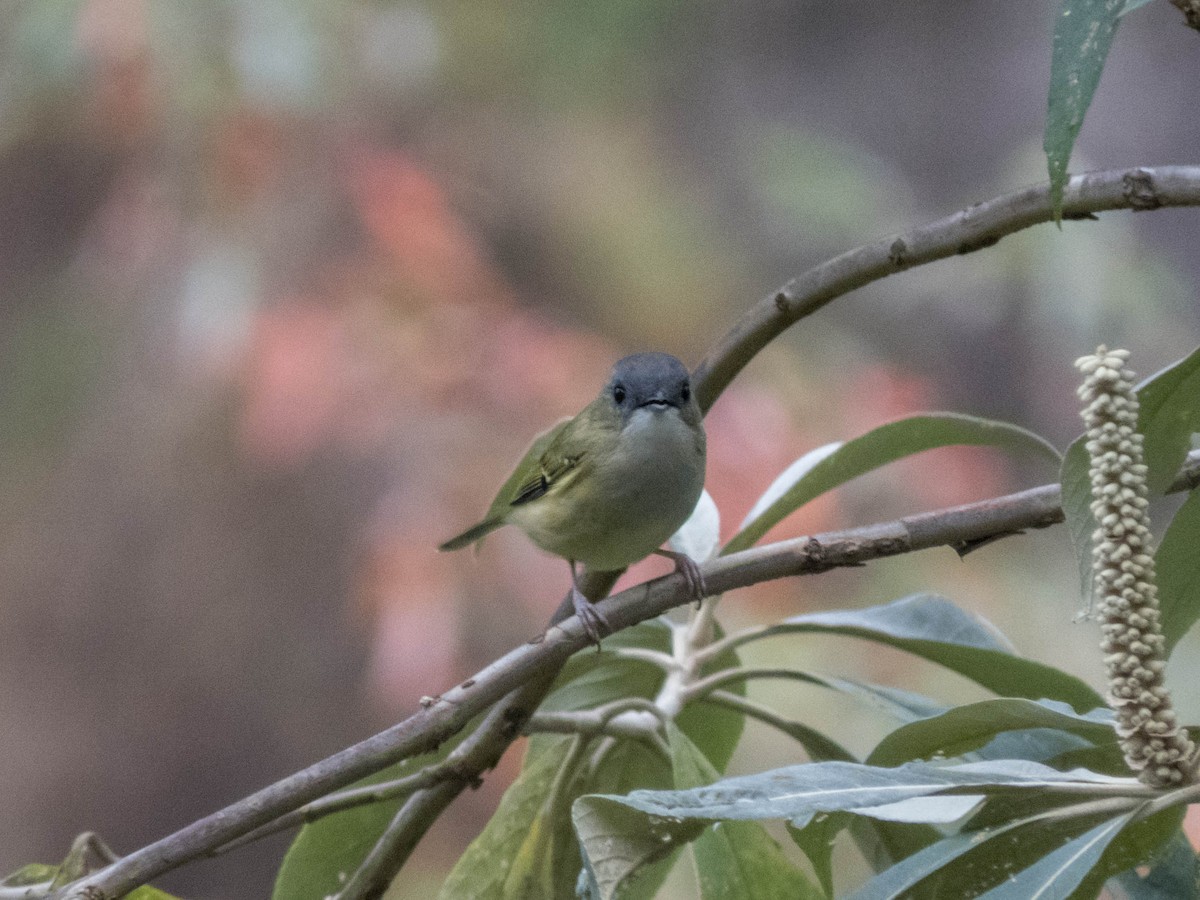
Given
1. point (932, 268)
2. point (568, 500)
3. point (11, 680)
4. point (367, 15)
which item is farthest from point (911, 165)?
point (11, 680)

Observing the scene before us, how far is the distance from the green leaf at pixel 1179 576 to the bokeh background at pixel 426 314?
1.07m

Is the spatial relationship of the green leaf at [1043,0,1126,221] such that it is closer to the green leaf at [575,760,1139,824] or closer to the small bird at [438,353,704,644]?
the green leaf at [575,760,1139,824]

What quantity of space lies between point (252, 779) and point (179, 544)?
36 centimetres

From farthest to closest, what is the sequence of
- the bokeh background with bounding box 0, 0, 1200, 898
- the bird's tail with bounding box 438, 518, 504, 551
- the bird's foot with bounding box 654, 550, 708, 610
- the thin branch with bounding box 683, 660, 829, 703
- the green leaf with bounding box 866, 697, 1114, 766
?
the bokeh background with bounding box 0, 0, 1200, 898
the bird's tail with bounding box 438, 518, 504, 551
the thin branch with bounding box 683, 660, 829, 703
the bird's foot with bounding box 654, 550, 708, 610
the green leaf with bounding box 866, 697, 1114, 766

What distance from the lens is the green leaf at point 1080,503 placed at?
1.87ft

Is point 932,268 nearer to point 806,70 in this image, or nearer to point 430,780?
point 806,70

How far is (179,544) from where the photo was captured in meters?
1.73

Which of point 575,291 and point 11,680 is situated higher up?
point 575,291

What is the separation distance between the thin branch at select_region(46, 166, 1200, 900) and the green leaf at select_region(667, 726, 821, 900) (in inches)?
5.6

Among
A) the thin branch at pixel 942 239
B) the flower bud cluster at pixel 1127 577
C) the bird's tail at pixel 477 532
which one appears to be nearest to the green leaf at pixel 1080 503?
the flower bud cluster at pixel 1127 577

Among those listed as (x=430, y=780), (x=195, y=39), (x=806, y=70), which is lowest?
(x=430, y=780)

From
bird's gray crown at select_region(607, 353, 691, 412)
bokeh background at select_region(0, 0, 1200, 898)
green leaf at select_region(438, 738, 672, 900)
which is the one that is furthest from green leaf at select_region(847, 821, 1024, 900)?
bokeh background at select_region(0, 0, 1200, 898)

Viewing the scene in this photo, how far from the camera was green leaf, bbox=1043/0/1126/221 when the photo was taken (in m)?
0.51

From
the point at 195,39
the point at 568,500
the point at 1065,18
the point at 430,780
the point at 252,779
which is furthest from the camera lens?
the point at 195,39
